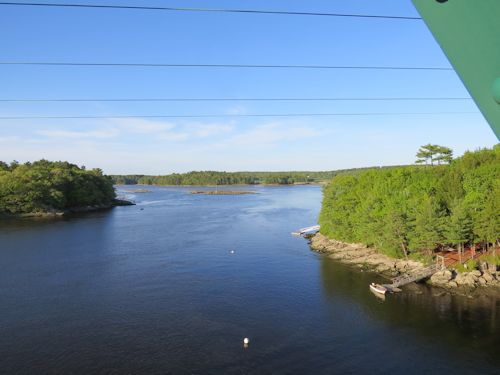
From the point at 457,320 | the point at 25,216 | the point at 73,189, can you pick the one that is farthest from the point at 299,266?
the point at 73,189

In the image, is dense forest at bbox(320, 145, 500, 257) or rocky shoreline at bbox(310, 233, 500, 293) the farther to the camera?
dense forest at bbox(320, 145, 500, 257)

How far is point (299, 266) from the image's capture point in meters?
28.4

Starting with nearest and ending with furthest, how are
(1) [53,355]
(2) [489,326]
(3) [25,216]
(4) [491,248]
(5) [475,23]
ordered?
1. (5) [475,23]
2. (1) [53,355]
3. (2) [489,326]
4. (4) [491,248]
5. (3) [25,216]

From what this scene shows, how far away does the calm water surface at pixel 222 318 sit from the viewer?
48.9ft

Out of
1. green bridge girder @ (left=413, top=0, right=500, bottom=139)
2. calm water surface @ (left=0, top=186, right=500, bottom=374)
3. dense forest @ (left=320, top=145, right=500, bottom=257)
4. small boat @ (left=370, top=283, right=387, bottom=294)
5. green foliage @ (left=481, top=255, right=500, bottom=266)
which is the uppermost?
green bridge girder @ (left=413, top=0, right=500, bottom=139)

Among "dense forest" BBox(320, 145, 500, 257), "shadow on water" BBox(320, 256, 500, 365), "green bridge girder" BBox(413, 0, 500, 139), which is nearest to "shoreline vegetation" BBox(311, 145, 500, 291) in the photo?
"dense forest" BBox(320, 145, 500, 257)

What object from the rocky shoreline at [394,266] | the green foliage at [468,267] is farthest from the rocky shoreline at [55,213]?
the green foliage at [468,267]

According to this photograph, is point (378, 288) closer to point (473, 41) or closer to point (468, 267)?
point (468, 267)

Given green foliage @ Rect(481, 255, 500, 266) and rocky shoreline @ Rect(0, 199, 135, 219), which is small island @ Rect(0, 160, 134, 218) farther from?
green foliage @ Rect(481, 255, 500, 266)

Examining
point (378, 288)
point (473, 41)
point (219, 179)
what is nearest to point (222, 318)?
point (378, 288)

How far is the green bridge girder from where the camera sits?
1.15m

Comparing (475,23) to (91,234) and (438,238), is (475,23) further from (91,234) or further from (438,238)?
(91,234)

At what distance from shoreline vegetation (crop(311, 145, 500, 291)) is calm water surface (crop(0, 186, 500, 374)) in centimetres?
317

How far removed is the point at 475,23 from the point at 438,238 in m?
27.4
